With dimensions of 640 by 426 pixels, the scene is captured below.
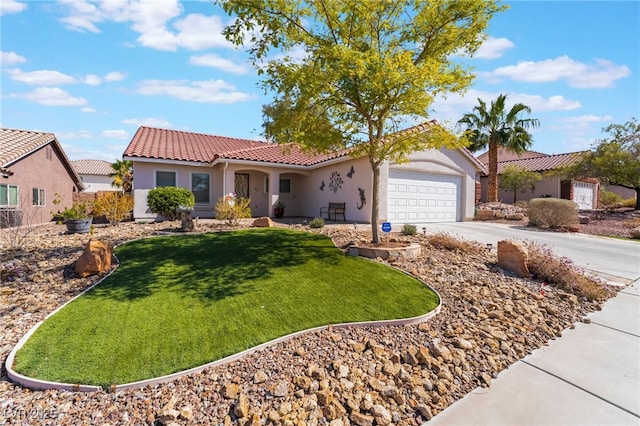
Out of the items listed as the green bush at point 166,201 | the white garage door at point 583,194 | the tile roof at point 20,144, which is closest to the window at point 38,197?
the tile roof at point 20,144

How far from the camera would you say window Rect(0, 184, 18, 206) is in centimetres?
1331

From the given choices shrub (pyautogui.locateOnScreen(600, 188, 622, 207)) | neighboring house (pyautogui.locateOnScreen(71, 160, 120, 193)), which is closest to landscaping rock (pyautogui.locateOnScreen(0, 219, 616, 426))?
shrub (pyautogui.locateOnScreen(600, 188, 622, 207))

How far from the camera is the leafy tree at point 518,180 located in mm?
24188

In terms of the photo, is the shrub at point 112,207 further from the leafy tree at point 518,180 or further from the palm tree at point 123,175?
the leafy tree at point 518,180

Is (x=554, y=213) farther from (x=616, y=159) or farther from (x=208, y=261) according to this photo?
(x=208, y=261)

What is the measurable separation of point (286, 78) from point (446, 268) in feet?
17.7

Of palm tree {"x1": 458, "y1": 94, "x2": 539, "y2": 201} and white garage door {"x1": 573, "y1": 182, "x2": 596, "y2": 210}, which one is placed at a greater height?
palm tree {"x1": 458, "y1": 94, "x2": 539, "y2": 201}

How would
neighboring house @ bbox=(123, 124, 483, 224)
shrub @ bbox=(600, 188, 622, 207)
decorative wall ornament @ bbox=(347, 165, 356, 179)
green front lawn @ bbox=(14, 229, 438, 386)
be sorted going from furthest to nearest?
shrub @ bbox=(600, 188, 622, 207)
decorative wall ornament @ bbox=(347, 165, 356, 179)
neighboring house @ bbox=(123, 124, 483, 224)
green front lawn @ bbox=(14, 229, 438, 386)

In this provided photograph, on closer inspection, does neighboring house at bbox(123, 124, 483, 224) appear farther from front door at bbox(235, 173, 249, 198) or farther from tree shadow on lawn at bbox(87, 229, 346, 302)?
tree shadow on lawn at bbox(87, 229, 346, 302)

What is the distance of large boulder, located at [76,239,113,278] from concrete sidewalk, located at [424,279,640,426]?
6711 mm

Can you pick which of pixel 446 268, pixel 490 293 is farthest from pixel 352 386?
pixel 446 268

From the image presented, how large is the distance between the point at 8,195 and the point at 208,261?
12889mm

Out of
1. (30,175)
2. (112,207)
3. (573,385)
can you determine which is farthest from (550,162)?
(30,175)

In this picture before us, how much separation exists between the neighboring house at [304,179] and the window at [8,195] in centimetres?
494
